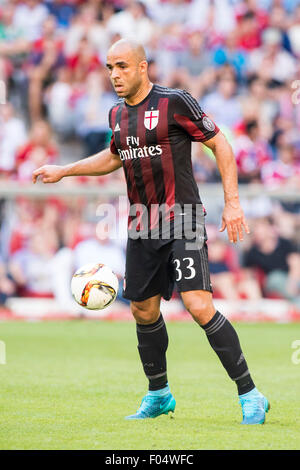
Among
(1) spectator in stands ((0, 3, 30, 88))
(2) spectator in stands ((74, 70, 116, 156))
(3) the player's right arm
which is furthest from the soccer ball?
(1) spectator in stands ((0, 3, 30, 88))

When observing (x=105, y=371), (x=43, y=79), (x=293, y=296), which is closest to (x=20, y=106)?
(x=43, y=79)

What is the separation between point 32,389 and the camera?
6949 mm

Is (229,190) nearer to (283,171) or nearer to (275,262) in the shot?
(275,262)

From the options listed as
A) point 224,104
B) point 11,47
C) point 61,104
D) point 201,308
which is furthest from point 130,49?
point 11,47

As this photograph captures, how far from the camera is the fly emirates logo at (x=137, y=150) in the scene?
5.73m

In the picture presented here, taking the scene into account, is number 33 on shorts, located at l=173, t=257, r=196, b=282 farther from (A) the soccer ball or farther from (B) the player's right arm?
(B) the player's right arm

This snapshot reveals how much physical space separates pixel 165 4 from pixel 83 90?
9.80 feet

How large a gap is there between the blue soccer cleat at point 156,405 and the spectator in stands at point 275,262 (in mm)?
6994

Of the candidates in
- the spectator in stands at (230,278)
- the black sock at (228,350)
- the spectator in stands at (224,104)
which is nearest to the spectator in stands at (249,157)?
the spectator in stands at (224,104)

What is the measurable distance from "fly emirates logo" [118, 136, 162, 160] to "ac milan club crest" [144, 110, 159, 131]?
0.11m

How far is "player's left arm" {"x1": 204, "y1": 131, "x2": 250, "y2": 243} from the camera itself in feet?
18.1

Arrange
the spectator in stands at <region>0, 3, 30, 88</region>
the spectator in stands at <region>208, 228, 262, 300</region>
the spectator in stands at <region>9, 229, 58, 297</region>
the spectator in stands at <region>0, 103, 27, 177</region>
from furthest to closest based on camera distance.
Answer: the spectator in stands at <region>0, 3, 30, 88</region> → the spectator in stands at <region>0, 103, 27, 177</region> → the spectator in stands at <region>9, 229, 58, 297</region> → the spectator in stands at <region>208, 228, 262, 300</region>

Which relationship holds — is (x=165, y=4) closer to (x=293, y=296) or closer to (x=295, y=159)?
(x=295, y=159)

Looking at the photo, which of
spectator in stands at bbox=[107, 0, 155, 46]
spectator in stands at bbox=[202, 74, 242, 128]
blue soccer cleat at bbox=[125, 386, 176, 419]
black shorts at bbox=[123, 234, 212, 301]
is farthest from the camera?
spectator in stands at bbox=[107, 0, 155, 46]
